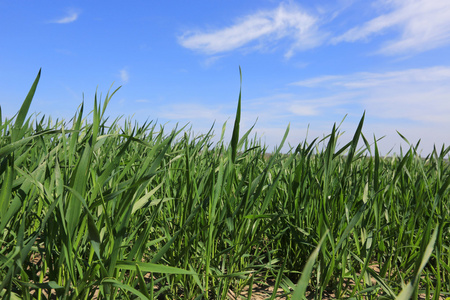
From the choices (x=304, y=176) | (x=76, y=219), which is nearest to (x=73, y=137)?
(x=76, y=219)

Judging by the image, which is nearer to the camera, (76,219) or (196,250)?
(76,219)

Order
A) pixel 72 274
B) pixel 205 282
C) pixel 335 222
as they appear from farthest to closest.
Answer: pixel 335 222
pixel 205 282
pixel 72 274

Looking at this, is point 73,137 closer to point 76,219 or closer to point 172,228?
point 76,219

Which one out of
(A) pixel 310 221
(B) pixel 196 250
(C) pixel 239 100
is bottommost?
(B) pixel 196 250

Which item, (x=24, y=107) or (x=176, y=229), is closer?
(x=24, y=107)

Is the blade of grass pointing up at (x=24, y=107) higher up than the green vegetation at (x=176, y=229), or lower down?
higher up

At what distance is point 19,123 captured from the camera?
0.94m

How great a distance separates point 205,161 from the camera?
77.9 inches

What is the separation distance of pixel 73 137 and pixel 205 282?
0.57 meters

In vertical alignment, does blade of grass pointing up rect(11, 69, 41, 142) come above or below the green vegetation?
above

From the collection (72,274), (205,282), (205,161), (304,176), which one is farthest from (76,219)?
(205,161)

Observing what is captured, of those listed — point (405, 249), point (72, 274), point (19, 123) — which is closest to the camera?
point (72, 274)

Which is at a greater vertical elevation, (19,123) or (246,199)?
(19,123)

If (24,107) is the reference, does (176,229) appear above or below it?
below
